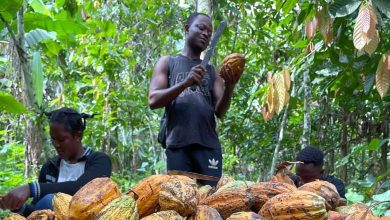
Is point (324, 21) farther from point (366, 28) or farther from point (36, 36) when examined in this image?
Answer: point (36, 36)

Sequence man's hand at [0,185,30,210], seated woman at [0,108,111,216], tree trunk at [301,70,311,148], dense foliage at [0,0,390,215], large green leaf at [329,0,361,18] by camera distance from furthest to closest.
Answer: tree trunk at [301,70,311,148], dense foliage at [0,0,390,215], seated woman at [0,108,111,216], large green leaf at [329,0,361,18], man's hand at [0,185,30,210]

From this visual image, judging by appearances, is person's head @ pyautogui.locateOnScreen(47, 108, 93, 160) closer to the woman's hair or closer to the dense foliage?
the woman's hair

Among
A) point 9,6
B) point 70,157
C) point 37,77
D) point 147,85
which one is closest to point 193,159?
point 70,157

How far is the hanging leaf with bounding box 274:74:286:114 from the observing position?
3.14 metres

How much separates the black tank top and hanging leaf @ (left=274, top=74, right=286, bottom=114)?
45cm

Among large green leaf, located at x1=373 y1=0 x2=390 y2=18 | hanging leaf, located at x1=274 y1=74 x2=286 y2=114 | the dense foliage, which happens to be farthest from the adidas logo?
the dense foliage

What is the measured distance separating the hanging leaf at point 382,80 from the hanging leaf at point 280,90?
25.8 inches

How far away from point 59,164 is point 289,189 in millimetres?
1549

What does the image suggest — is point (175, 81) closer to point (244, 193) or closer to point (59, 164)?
point (59, 164)

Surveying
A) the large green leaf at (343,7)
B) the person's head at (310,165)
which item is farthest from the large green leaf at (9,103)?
the person's head at (310,165)

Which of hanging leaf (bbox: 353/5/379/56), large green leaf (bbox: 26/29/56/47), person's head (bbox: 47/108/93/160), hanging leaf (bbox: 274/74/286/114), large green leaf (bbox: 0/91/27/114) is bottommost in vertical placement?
person's head (bbox: 47/108/93/160)

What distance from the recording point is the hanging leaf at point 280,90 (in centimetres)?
314

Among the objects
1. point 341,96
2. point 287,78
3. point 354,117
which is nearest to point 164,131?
point 287,78

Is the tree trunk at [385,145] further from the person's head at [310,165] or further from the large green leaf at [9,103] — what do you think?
the large green leaf at [9,103]
